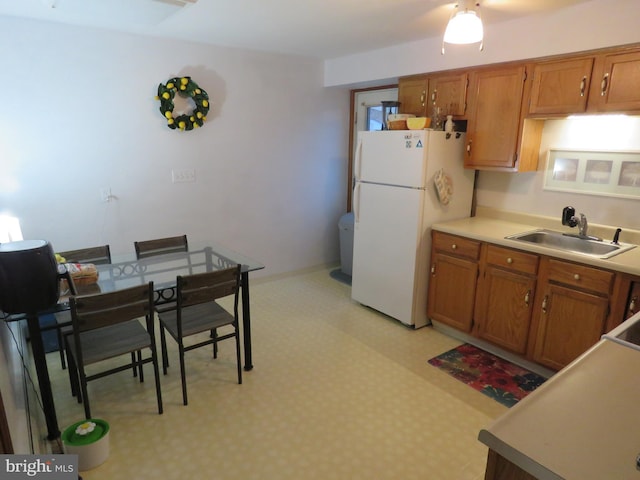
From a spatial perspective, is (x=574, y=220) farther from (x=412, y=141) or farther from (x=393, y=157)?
(x=393, y=157)

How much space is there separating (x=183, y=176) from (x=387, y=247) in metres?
2.03

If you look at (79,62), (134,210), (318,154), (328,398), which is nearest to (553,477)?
(328,398)

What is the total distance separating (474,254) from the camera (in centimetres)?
299

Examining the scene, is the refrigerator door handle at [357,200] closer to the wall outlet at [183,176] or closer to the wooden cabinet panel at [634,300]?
the wall outlet at [183,176]

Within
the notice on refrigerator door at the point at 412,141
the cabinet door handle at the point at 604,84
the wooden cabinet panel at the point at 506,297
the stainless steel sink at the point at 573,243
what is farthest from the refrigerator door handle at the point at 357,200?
the cabinet door handle at the point at 604,84

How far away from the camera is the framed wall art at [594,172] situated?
2.66 m

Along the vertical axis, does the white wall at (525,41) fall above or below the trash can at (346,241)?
Result: above

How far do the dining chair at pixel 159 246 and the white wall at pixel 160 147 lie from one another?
0.79m

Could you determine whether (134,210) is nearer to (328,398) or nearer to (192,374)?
(192,374)

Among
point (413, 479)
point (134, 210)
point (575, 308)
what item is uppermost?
point (134, 210)

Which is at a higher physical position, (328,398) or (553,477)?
(553,477)

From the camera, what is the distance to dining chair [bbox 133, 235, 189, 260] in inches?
113

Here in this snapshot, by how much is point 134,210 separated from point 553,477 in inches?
141

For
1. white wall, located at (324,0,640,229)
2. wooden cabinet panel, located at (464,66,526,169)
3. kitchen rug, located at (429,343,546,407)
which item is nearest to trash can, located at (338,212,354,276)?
white wall, located at (324,0,640,229)
